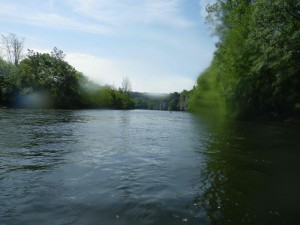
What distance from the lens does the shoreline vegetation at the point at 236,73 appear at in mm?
27156

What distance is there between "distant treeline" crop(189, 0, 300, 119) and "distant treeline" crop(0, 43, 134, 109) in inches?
1532

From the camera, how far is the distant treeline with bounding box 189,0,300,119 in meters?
26.8

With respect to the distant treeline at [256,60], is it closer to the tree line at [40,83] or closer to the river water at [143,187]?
the river water at [143,187]

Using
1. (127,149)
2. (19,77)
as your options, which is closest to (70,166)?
(127,149)

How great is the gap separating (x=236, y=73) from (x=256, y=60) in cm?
807

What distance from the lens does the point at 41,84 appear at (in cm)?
7919

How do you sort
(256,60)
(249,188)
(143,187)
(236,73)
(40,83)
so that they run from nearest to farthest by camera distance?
1. (143,187)
2. (249,188)
3. (256,60)
4. (236,73)
5. (40,83)

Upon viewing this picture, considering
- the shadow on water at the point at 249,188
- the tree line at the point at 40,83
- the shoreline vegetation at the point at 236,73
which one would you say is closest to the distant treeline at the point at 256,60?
the shoreline vegetation at the point at 236,73

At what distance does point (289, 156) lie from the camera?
14281 mm

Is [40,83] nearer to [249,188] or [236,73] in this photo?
[236,73]

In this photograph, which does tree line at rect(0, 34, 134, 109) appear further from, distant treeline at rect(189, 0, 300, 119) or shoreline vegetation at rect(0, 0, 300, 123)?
A: distant treeline at rect(189, 0, 300, 119)

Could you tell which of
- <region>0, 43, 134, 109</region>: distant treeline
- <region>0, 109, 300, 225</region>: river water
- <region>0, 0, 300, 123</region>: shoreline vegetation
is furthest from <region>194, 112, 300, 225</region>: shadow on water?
<region>0, 43, 134, 109</region>: distant treeline

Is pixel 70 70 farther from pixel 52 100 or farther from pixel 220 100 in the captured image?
pixel 220 100

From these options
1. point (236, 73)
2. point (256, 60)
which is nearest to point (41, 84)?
point (236, 73)
